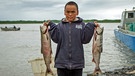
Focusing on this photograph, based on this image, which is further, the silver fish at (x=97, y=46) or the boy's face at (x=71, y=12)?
the silver fish at (x=97, y=46)

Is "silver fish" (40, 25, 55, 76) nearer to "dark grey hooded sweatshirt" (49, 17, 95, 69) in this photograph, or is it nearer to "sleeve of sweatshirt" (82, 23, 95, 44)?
"dark grey hooded sweatshirt" (49, 17, 95, 69)

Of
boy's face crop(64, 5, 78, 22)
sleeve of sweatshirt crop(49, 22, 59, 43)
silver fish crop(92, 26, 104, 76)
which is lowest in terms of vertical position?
silver fish crop(92, 26, 104, 76)

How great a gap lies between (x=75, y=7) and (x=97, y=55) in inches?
35.4

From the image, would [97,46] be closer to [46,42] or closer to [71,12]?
[71,12]

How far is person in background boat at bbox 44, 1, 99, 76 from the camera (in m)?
5.15

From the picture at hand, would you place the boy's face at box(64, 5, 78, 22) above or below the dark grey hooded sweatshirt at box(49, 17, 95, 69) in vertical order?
above

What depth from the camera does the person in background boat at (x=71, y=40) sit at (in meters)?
5.15

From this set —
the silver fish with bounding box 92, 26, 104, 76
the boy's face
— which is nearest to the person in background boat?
the boy's face

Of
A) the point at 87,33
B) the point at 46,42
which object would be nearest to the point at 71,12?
the point at 87,33

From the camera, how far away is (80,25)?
519cm

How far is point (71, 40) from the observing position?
514 centimetres

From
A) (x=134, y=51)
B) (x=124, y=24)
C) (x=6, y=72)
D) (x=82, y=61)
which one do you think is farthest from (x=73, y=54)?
(x=124, y=24)

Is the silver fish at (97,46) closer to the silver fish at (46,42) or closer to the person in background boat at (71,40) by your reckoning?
the person in background boat at (71,40)

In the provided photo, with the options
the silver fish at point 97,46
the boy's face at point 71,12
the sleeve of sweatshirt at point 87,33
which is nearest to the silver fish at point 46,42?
the boy's face at point 71,12
